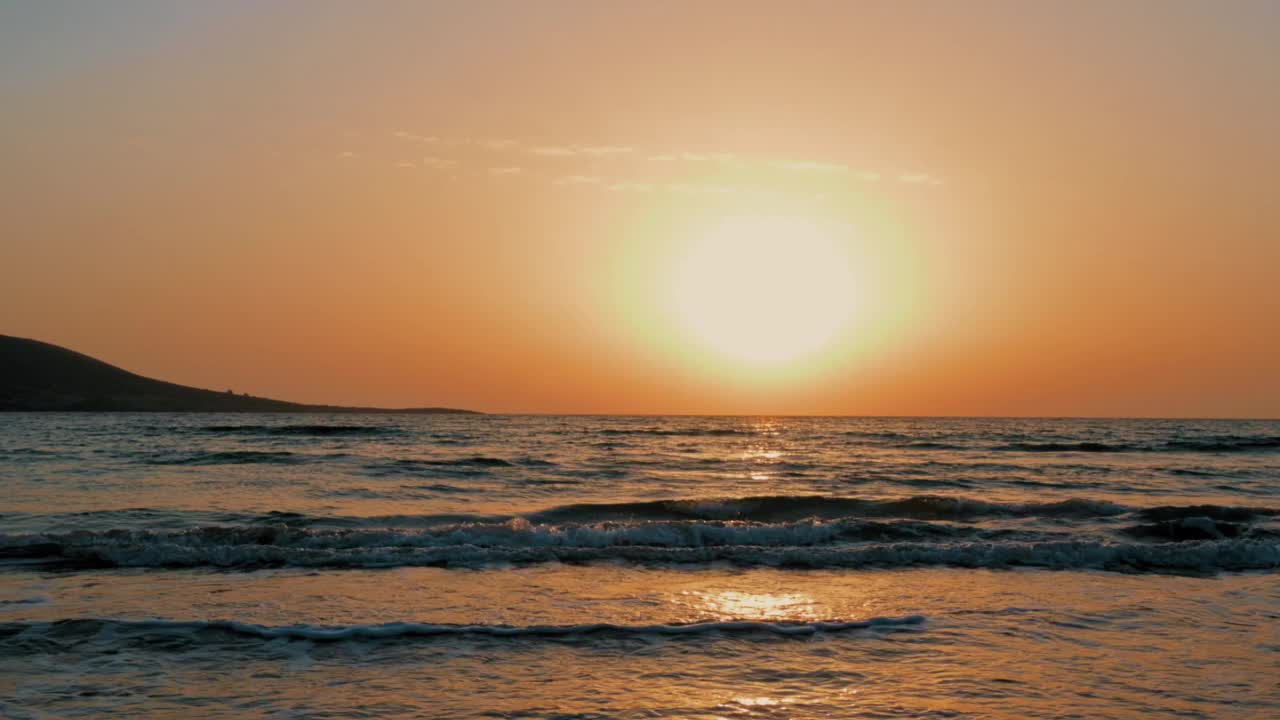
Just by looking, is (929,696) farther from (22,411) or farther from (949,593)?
(22,411)

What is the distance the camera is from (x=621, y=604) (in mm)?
12508

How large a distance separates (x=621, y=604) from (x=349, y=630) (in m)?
3.54

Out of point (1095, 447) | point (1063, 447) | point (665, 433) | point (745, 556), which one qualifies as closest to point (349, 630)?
point (745, 556)

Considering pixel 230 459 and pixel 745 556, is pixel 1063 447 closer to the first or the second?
pixel 230 459

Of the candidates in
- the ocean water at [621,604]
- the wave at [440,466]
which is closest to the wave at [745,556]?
the ocean water at [621,604]

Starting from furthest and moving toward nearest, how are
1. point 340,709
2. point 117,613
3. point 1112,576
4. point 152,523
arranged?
1. point 152,523
2. point 1112,576
3. point 117,613
4. point 340,709

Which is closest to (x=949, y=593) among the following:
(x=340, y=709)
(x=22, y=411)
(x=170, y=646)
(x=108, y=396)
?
(x=340, y=709)

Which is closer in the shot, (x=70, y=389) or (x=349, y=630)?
(x=349, y=630)

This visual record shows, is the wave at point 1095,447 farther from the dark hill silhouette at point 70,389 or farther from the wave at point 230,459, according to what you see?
the dark hill silhouette at point 70,389

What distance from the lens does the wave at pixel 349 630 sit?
1051 cm

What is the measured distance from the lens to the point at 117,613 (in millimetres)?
11570

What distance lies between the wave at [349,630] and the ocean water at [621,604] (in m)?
0.05

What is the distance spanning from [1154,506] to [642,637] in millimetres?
22627

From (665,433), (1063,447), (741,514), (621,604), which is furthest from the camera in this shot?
(665,433)
